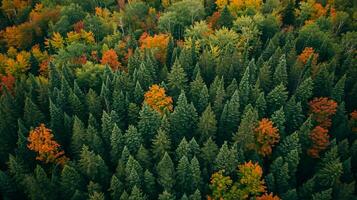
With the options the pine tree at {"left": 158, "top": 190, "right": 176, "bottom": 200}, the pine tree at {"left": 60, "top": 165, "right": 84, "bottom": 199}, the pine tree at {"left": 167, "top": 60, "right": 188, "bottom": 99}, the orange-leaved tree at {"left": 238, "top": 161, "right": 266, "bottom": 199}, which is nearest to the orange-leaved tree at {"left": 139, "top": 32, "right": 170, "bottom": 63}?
the pine tree at {"left": 167, "top": 60, "right": 188, "bottom": 99}

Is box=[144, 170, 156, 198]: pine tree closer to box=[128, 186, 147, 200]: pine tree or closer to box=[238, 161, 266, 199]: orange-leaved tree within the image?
box=[128, 186, 147, 200]: pine tree

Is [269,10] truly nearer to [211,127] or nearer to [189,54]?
[189,54]

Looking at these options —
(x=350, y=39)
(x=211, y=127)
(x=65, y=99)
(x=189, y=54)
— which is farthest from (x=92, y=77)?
(x=350, y=39)

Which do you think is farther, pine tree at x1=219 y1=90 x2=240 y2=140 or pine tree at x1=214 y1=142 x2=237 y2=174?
pine tree at x1=219 y1=90 x2=240 y2=140

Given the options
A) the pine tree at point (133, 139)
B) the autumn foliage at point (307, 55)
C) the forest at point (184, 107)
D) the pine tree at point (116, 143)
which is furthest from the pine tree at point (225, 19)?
the pine tree at point (116, 143)

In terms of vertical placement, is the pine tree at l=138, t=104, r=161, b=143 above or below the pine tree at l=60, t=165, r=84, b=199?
above
